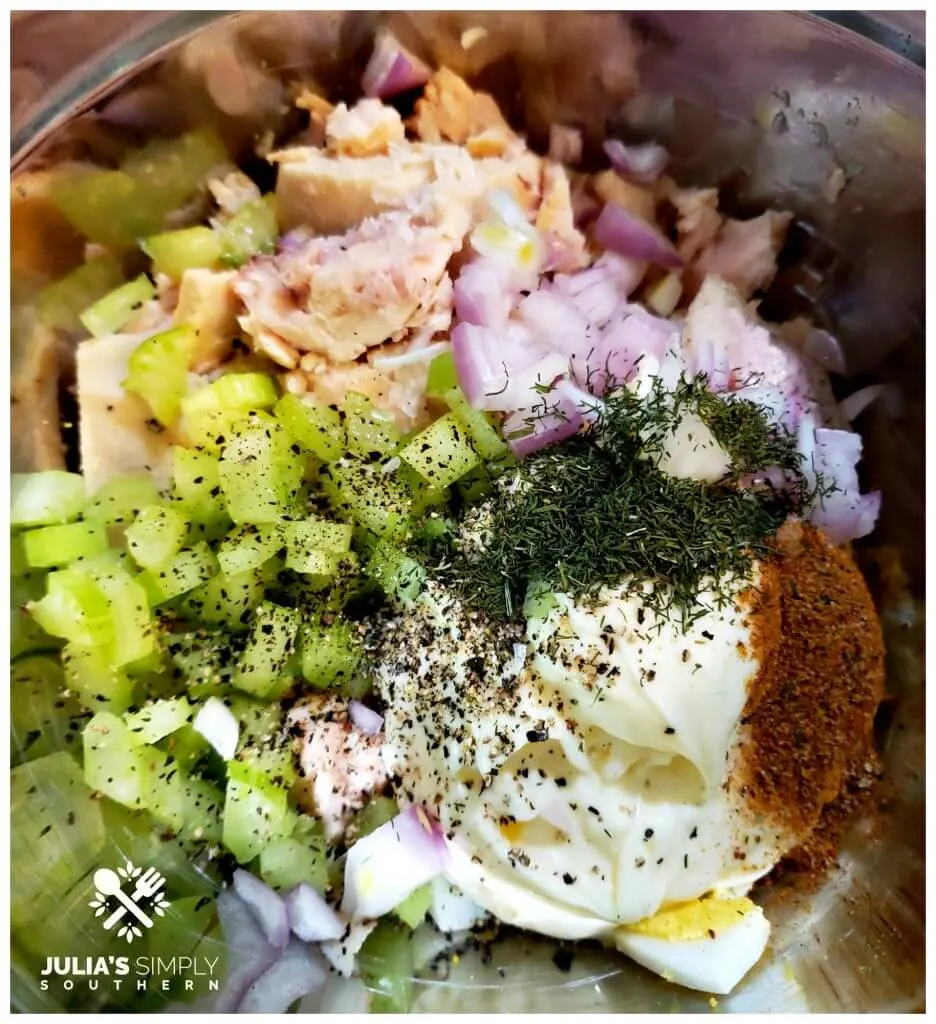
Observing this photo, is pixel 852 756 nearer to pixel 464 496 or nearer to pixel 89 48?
pixel 464 496

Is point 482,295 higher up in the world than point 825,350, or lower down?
lower down

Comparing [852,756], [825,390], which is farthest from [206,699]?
[825,390]

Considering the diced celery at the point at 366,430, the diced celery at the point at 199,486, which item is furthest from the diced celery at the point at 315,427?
the diced celery at the point at 199,486

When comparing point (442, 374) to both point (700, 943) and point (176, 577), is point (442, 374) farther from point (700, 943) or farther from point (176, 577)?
point (700, 943)

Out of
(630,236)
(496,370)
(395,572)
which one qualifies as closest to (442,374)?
(496,370)

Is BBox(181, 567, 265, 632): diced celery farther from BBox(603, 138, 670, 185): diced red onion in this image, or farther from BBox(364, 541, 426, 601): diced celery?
BBox(603, 138, 670, 185): diced red onion

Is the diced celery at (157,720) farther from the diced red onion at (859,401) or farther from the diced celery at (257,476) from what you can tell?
the diced red onion at (859,401)
